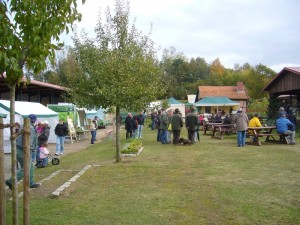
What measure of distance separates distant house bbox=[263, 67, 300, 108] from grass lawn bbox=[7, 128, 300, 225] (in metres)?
13.5

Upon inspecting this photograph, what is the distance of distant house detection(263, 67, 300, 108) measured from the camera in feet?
78.6

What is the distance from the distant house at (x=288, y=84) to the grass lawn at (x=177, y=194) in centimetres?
1355

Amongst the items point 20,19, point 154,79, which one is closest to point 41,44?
point 20,19

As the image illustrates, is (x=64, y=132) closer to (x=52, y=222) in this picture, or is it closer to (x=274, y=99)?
(x=52, y=222)

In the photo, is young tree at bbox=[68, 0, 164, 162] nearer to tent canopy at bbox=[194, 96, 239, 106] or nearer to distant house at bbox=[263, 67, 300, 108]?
distant house at bbox=[263, 67, 300, 108]

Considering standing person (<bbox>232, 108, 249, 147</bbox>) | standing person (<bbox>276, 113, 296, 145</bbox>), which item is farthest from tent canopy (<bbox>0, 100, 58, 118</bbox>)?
standing person (<bbox>276, 113, 296, 145</bbox>)

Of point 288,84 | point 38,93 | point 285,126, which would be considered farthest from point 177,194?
point 38,93

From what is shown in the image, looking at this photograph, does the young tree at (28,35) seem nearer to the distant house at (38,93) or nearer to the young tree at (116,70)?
the young tree at (116,70)

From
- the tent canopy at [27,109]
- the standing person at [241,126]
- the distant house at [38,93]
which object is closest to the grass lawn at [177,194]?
the standing person at [241,126]

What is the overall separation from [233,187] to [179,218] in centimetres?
235

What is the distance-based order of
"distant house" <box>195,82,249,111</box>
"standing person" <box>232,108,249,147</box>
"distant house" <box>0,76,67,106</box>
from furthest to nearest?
1. "distant house" <box>195,82,249,111</box>
2. "distant house" <box>0,76,67,106</box>
3. "standing person" <box>232,108,249,147</box>

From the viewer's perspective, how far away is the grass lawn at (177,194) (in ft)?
19.3

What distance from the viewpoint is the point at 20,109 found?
1864 centimetres

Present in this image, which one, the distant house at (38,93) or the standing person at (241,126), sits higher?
the distant house at (38,93)
